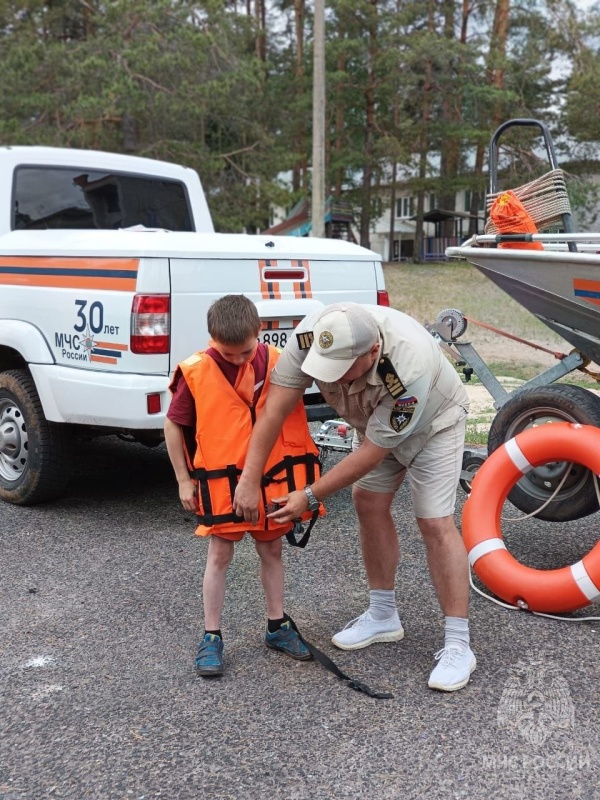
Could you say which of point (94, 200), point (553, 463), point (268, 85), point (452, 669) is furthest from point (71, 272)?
point (268, 85)

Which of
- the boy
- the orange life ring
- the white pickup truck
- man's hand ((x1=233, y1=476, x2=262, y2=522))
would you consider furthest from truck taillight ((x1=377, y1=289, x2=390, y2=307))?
man's hand ((x1=233, y1=476, x2=262, y2=522))

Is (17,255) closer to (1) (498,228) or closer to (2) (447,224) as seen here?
(1) (498,228)

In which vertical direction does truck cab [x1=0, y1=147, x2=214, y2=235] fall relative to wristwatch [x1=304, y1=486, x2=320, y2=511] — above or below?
above

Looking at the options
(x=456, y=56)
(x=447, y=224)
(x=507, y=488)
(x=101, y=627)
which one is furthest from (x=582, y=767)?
(x=447, y=224)

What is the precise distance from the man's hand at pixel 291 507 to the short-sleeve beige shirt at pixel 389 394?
12.9 inches

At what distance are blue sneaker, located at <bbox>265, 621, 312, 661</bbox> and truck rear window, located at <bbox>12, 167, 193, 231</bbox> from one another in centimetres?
345

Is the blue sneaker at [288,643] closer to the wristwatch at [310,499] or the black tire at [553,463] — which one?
the wristwatch at [310,499]

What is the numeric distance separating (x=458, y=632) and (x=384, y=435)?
0.85 m

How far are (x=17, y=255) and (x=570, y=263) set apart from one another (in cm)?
304

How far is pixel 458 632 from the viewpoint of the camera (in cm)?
298

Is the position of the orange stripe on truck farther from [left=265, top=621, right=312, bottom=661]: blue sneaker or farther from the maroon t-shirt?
[left=265, top=621, right=312, bottom=661]: blue sneaker

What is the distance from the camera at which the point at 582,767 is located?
2463mm

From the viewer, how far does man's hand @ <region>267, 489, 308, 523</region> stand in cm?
280

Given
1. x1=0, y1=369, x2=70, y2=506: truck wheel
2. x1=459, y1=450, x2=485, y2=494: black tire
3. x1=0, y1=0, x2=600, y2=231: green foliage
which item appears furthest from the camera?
x1=0, y1=0, x2=600, y2=231: green foliage
